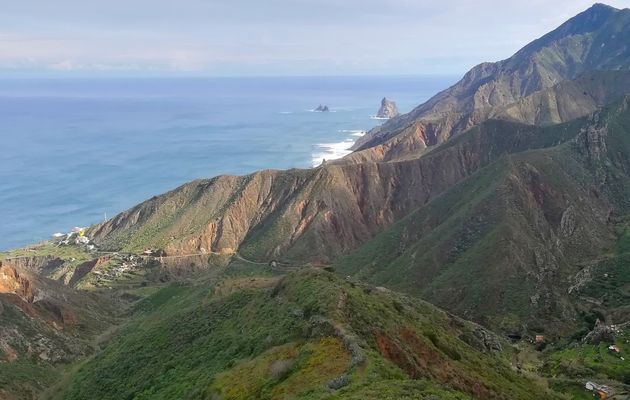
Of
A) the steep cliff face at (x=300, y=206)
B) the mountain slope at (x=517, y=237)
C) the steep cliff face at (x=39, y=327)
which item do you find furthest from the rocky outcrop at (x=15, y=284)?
the mountain slope at (x=517, y=237)

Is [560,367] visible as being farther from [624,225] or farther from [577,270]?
[624,225]

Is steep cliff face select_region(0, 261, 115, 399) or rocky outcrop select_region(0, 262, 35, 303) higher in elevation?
rocky outcrop select_region(0, 262, 35, 303)

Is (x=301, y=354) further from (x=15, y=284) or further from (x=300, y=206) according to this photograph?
(x=300, y=206)

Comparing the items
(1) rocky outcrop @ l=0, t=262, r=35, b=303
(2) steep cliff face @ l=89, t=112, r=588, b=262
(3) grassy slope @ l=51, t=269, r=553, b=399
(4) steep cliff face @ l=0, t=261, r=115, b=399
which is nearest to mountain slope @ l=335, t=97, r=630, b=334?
(2) steep cliff face @ l=89, t=112, r=588, b=262

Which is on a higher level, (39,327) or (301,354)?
(301,354)

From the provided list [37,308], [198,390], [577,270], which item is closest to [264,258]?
[37,308]

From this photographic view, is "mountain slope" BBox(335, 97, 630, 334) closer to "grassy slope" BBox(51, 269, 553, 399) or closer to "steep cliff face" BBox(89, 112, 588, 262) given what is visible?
"steep cliff face" BBox(89, 112, 588, 262)

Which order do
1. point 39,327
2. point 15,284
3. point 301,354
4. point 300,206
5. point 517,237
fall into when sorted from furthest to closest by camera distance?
point 300,206 → point 517,237 → point 15,284 → point 39,327 → point 301,354

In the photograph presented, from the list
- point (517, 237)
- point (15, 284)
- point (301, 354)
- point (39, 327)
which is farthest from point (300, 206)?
point (301, 354)

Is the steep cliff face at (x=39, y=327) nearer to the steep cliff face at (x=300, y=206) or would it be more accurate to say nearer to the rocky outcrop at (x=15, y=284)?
the rocky outcrop at (x=15, y=284)
